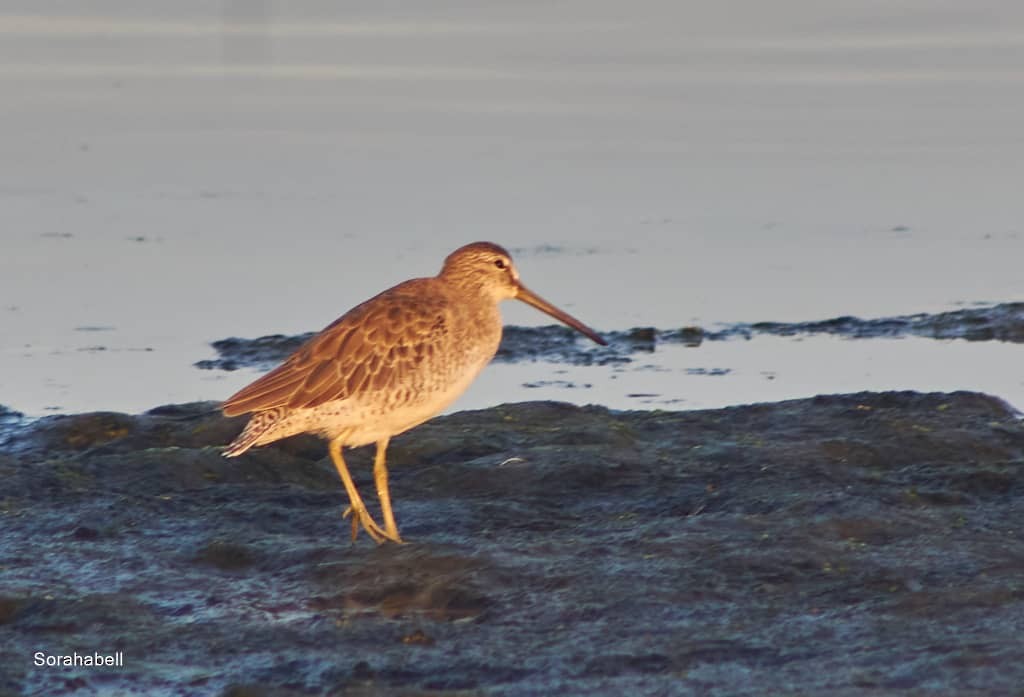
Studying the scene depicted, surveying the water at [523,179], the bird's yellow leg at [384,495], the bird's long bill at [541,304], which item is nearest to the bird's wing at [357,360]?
Answer: the bird's yellow leg at [384,495]

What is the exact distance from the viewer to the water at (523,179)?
10.4 m

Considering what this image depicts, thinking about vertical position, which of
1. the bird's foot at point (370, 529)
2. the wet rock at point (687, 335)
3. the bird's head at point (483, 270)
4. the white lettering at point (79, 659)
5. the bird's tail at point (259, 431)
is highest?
the bird's head at point (483, 270)

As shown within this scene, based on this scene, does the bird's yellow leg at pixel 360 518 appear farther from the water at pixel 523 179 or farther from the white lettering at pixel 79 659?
the water at pixel 523 179

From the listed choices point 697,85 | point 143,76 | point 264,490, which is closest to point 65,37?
point 143,76

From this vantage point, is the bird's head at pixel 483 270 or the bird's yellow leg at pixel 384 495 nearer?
the bird's yellow leg at pixel 384 495

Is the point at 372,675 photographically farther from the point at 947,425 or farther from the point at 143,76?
the point at 143,76

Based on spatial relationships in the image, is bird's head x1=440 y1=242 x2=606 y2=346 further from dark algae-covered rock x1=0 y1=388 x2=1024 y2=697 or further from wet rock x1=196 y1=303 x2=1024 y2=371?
wet rock x1=196 y1=303 x2=1024 y2=371

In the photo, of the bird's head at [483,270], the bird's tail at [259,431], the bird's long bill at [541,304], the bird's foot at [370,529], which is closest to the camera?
the bird's foot at [370,529]

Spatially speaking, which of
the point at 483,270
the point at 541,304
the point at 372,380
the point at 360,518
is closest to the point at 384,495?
the point at 360,518

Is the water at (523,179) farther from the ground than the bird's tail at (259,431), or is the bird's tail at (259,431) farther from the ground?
the water at (523,179)

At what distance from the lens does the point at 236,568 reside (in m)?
6.77

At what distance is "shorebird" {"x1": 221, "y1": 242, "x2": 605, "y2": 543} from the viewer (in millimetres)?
7141

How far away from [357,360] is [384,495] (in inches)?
19.4

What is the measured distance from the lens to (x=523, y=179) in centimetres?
1346
